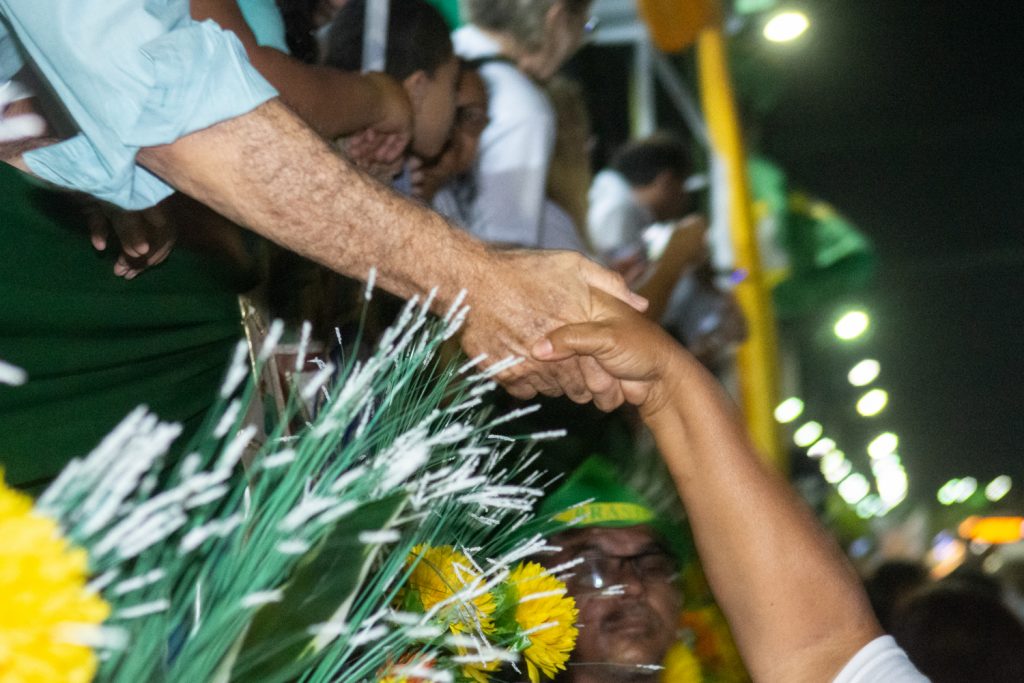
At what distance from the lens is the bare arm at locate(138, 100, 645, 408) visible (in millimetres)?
1446

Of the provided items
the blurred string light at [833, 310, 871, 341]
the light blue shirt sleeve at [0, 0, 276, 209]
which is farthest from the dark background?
the light blue shirt sleeve at [0, 0, 276, 209]

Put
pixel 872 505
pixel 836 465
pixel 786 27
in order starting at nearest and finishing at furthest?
pixel 786 27 → pixel 836 465 → pixel 872 505

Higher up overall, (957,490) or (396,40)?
(957,490)

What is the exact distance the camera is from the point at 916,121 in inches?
509

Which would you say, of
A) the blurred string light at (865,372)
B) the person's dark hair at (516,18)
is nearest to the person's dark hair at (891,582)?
the person's dark hair at (516,18)

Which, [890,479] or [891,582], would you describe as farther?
[890,479]

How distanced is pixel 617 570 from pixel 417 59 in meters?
1.13

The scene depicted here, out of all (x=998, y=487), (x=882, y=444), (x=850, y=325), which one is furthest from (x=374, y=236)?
(x=998, y=487)

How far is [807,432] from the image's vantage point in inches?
569

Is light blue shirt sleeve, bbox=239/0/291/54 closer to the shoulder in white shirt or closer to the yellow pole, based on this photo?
the shoulder in white shirt

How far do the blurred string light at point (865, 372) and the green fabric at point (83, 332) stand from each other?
13797mm

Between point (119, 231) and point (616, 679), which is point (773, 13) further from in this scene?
point (119, 231)

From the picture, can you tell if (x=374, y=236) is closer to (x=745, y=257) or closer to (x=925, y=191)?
(x=745, y=257)

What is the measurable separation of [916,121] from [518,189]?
36.5ft
